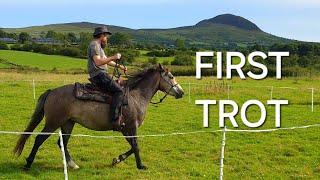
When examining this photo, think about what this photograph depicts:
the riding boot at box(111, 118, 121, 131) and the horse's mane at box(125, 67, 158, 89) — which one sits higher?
the horse's mane at box(125, 67, 158, 89)

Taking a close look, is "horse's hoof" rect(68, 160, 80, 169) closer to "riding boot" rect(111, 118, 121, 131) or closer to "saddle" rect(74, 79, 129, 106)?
"riding boot" rect(111, 118, 121, 131)

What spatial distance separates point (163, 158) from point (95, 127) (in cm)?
224

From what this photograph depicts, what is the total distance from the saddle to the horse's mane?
1.91 ft

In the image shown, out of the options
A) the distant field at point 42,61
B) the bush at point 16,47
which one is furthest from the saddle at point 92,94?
the bush at point 16,47

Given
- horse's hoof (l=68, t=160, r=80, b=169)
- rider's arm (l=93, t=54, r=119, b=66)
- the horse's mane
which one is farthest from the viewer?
the horse's mane

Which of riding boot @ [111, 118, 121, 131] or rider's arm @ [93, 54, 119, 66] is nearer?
rider's arm @ [93, 54, 119, 66]

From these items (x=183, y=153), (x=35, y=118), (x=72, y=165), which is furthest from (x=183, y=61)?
(x=35, y=118)

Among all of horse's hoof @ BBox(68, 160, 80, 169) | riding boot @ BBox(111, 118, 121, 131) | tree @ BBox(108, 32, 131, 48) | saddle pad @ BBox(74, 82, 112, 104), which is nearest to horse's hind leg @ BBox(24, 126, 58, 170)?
horse's hoof @ BBox(68, 160, 80, 169)

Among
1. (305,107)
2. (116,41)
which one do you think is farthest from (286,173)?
(116,41)

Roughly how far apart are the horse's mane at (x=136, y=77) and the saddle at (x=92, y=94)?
58cm

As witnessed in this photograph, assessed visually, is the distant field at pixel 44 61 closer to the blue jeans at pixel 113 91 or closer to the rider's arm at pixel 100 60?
the blue jeans at pixel 113 91

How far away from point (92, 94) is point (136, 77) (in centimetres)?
124

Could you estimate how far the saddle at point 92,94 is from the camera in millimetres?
8227

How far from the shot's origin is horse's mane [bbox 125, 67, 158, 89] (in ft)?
29.5
